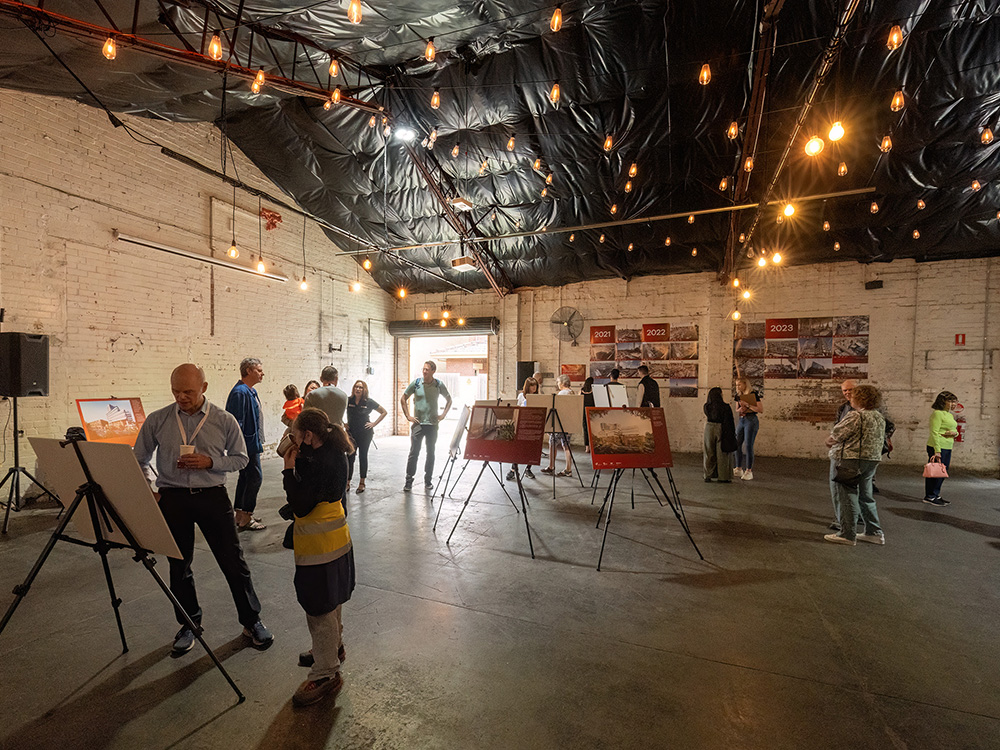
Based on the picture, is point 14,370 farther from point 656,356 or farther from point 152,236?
point 656,356

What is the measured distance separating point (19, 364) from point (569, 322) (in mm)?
9044

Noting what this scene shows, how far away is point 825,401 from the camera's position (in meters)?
8.94

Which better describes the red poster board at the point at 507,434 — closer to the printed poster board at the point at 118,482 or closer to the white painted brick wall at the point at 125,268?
the printed poster board at the point at 118,482

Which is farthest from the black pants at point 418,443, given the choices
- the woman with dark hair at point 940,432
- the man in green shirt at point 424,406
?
the woman with dark hair at point 940,432

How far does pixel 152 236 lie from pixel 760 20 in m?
8.15

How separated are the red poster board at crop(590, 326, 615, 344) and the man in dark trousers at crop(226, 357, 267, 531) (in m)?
7.90

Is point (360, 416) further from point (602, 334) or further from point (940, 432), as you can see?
point (940, 432)

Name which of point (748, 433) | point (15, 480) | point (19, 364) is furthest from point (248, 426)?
point (748, 433)

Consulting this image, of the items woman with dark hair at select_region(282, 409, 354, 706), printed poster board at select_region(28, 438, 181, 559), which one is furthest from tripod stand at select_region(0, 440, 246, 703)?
woman with dark hair at select_region(282, 409, 354, 706)

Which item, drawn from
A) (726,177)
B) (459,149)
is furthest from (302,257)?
(726,177)

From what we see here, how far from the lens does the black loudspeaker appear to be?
4641 millimetres

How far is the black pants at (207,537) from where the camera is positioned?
8.28ft

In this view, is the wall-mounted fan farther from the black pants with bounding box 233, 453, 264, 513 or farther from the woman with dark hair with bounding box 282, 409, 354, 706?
the woman with dark hair with bounding box 282, 409, 354, 706

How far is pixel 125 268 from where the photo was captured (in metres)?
6.36
